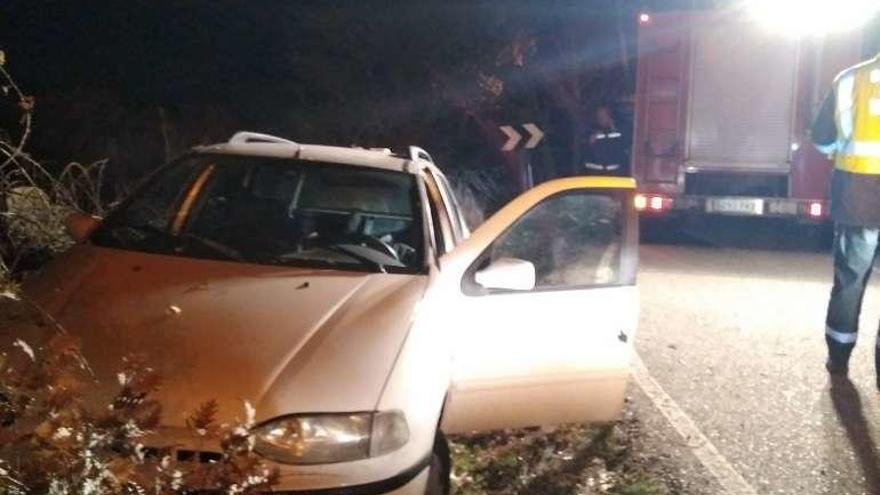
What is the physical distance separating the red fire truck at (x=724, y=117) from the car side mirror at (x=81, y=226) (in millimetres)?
8018

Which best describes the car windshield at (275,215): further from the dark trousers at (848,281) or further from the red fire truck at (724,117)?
the red fire truck at (724,117)

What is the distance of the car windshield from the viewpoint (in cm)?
457

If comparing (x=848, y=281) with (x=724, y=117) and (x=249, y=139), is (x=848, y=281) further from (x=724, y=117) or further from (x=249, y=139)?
(x=724, y=117)

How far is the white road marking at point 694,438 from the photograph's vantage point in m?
4.84

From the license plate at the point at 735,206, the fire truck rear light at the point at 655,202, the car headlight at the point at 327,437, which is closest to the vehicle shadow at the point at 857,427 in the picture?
the car headlight at the point at 327,437

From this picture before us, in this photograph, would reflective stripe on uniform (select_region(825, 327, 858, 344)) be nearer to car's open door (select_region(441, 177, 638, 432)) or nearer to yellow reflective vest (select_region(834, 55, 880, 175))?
yellow reflective vest (select_region(834, 55, 880, 175))

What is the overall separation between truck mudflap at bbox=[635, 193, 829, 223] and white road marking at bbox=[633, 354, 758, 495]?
4907 millimetres

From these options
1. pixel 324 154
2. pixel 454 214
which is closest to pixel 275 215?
pixel 324 154

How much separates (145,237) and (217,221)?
413 millimetres

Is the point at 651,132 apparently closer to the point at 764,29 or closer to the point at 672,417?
the point at 764,29

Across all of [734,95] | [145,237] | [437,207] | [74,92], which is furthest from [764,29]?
[74,92]

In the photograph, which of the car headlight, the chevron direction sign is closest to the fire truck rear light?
the chevron direction sign

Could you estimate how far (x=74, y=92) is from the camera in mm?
15383

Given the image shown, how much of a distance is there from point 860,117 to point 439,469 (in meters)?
→ 3.80
